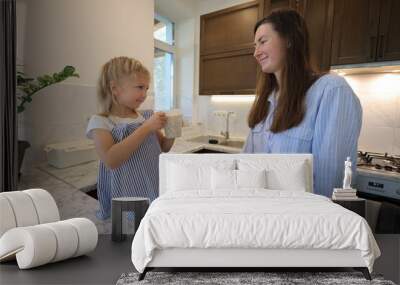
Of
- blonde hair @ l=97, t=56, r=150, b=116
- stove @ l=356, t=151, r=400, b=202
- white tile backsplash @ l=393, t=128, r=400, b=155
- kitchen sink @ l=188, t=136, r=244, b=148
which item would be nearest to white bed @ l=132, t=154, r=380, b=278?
blonde hair @ l=97, t=56, r=150, b=116

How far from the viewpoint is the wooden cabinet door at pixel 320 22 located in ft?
5.36

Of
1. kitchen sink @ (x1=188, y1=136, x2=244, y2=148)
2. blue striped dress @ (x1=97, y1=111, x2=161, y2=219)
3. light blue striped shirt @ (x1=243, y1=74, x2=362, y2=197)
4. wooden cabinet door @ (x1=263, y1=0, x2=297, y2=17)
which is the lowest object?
kitchen sink @ (x1=188, y1=136, x2=244, y2=148)

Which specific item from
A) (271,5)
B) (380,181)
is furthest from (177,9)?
(380,181)

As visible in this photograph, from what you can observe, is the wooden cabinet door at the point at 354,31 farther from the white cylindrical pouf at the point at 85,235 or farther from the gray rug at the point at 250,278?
the white cylindrical pouf at the point at 85,235

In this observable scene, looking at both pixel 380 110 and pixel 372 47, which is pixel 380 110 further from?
pixel 372 47

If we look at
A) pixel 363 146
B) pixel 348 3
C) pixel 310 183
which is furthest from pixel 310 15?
pixel 310 183

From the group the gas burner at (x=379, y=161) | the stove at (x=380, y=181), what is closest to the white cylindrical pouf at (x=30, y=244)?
the stove at (x=380, y=181)

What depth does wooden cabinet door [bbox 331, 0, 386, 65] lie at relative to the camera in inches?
59.1

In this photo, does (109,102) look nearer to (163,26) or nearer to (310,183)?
(310,183)

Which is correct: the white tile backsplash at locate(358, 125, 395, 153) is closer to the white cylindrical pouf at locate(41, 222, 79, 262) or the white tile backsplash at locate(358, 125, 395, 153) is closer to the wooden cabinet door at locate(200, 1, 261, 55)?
the wooden cabinet door at locate(200, 1, 261, 55)

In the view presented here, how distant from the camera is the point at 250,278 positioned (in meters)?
0.39

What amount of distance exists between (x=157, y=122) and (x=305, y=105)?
0.26 meters

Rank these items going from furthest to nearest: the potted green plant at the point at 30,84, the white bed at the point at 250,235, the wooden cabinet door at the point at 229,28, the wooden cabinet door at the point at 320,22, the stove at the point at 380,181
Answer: the wooden cabinet door at the point at 229,28 < the wooden cabinet door at the point at 320,22 < the stove at the point at 380,181 < the potted green plant at the point at 30,84 < the white bed at the point at 250,235

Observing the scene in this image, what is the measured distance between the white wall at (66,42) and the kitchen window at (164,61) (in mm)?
928
